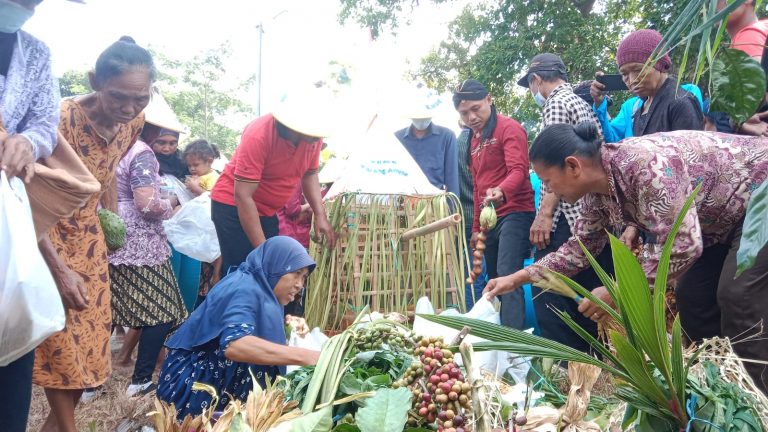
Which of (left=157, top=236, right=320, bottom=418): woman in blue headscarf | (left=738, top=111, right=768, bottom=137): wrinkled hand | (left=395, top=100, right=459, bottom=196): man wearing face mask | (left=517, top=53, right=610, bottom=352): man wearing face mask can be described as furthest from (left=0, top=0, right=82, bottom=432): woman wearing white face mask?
(left=395, top=100, right=459, bottom=196): man wearing face mask

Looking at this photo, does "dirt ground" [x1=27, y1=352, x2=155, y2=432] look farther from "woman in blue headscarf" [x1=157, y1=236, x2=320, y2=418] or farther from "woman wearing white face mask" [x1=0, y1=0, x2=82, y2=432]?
"woman wearing white face mask" [x1=0, y1=0, x2=82, y2=432]

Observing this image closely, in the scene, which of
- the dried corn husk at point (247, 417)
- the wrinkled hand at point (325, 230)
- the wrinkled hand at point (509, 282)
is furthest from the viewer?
the wrinkled hand at point (325, 230)

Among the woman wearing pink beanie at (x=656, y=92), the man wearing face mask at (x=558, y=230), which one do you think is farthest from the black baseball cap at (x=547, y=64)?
the woman wearing pink beanie at (x=656, y=92)

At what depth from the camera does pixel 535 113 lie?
8.57 metres

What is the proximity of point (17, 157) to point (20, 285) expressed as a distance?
346 mm

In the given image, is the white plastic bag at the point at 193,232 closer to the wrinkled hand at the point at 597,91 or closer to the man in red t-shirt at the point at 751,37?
the wrinkled hand at the point at 597,91

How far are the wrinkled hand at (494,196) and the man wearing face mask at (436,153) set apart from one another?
3.63 ft

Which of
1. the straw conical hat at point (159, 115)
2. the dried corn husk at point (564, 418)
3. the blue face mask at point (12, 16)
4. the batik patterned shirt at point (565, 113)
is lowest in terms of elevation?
the dried corn husk at point (564, 418)

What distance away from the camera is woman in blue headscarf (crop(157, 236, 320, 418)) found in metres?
2.30

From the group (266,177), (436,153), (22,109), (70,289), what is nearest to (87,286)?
(70,289)

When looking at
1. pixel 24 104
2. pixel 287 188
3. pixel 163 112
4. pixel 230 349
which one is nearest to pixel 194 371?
pixel 230 349

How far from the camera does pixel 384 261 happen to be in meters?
3.51

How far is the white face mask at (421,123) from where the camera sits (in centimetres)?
472

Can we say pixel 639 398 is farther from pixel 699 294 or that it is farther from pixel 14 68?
pixel 14 68
